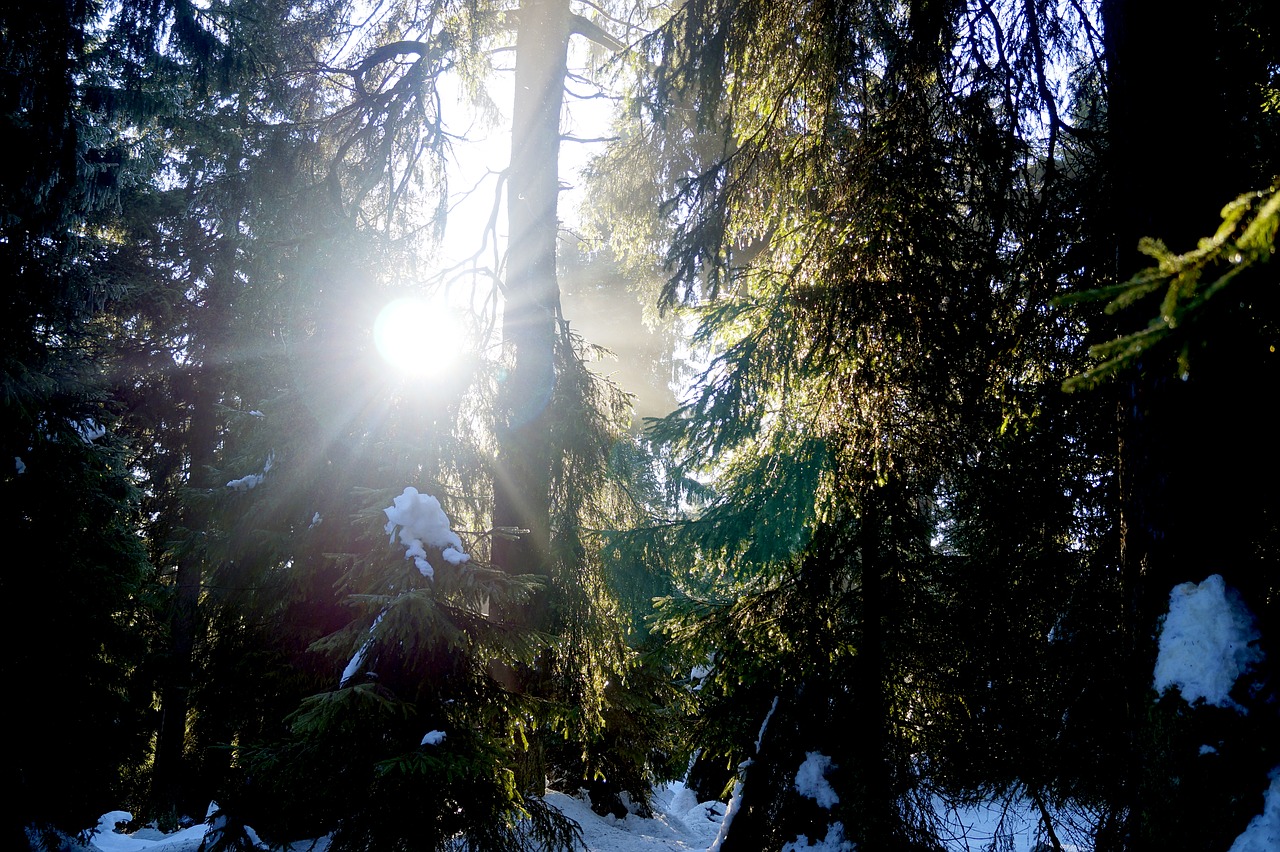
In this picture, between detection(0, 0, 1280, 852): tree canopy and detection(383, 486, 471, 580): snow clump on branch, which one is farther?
detection(383, 486, 471, 580): snow clump on branch

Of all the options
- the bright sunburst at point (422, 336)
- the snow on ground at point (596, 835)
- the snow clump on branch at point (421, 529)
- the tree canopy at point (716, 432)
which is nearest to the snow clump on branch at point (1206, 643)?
the tree canopy at point (716, 432)

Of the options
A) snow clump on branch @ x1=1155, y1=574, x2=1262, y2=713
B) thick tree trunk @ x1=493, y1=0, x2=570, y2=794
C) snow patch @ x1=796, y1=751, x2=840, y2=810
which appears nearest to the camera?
snow clump on branch @ x1=1155, y1=574, x2=1262, y2=713

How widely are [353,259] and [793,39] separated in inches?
222

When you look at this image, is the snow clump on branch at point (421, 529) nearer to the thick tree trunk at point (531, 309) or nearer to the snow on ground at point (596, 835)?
the thick tree trunk at point (531, 309)

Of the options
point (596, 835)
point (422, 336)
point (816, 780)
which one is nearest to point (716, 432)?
point (816, 780)

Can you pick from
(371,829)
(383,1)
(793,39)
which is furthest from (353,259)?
(371,829)

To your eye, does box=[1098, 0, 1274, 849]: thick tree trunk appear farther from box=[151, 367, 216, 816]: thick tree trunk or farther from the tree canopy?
box=[151, 367, 216, 816]: thick tree trunk

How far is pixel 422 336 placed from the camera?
7.81m

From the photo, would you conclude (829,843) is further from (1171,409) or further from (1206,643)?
(1171,409)

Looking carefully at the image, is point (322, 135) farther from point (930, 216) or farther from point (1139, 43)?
point (1139, 43)

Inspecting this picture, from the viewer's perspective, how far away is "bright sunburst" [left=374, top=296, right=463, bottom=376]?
767cm

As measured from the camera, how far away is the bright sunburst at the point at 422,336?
7668mm

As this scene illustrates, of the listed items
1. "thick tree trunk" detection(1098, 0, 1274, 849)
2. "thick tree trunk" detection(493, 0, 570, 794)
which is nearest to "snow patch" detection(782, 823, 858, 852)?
"thick tree trunk" detection(1098, 0, 1274, 849)

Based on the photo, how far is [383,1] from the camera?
804 centimetres
